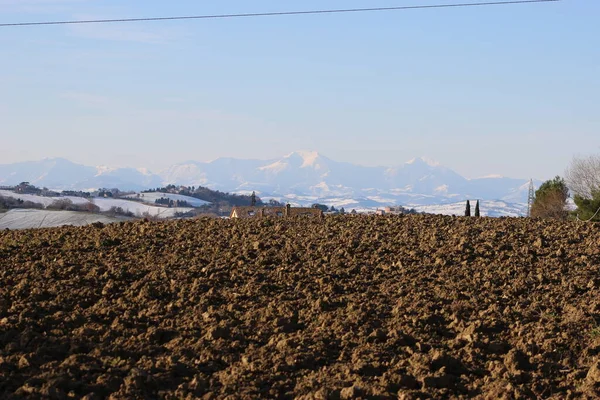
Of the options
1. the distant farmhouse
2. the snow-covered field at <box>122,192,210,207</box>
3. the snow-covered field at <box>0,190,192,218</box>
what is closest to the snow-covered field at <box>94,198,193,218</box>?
the snow-covered field at <box>0,190,192,218</box>

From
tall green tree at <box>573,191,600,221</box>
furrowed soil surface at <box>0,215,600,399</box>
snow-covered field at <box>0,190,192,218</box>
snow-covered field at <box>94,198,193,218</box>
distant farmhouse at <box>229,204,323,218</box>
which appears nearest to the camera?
furrowed soil surface at <box>0,215,600,399</box>

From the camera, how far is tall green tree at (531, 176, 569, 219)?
2193 inches

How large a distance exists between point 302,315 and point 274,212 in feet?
41.4

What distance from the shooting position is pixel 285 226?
A: 19.4 m

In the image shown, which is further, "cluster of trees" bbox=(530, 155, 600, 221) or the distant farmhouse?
"cluster of trees" bbox=(530, 155, 600, 221)

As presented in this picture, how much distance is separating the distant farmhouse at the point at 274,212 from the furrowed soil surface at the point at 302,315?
5.09 metres

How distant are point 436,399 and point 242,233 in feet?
30.2

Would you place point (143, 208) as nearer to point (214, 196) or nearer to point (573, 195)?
point (214, 196)

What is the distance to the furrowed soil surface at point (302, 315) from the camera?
10094 millimetres

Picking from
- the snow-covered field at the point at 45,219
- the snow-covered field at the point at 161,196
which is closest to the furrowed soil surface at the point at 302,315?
the snow-covered field at the point at 45,219

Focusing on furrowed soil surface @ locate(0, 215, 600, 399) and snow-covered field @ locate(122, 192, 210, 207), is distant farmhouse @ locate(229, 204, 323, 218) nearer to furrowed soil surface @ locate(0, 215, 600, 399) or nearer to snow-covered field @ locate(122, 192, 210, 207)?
furrowed soil surface @ locate(0, 215, 600, 399)

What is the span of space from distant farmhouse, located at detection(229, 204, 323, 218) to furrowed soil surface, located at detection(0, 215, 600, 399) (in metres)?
5.09

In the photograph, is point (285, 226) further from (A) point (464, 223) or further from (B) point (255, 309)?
(B) point (255, 309)

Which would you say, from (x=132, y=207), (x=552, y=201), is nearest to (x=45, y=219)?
(x=552, y=201)
